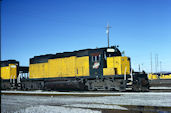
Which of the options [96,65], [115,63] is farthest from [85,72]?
[115,63]

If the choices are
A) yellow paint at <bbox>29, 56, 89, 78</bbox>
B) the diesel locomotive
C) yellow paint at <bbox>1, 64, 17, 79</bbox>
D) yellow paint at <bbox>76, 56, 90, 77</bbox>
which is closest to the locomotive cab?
the diesel locomotive

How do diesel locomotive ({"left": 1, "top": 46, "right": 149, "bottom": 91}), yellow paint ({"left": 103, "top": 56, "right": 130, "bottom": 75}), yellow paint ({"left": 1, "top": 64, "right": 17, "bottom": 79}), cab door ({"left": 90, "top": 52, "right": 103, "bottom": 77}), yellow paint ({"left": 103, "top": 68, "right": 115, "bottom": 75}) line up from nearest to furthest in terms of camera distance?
diesel locomotive ({"left": 1, "top": 46, "right": 149, "bottom": 91})
yellow paint ({"left": 103, "top": 56, "right": 130, "bottom": 75})
yellow paint ({"left": 103, "top": 68, "right": 115, "bottom": 75})
cab door ({"left": 90, "top": 52, "right": 103, "bottom": 77})
yellow paint ({"left": 1, "top": 64, "right": 17, "bottom": 79})

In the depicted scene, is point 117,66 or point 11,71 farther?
point 11,71

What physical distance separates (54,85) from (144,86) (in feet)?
28.6

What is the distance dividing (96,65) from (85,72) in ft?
4.36

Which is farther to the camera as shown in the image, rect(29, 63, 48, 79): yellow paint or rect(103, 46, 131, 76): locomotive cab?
rect(29, 63, 48, 79): yellow paint

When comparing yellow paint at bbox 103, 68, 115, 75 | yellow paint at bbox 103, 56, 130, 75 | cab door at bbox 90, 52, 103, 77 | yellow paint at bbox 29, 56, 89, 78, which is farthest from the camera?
yellow paint at bbox 29, 56, 89, 78

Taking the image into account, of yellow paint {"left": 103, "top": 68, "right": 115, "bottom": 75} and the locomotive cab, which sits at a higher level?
the locomotive cab

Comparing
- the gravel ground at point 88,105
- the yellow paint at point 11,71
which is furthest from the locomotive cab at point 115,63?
the yellow paint at point 11,71

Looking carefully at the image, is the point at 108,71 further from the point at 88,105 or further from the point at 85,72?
the point at 88,105

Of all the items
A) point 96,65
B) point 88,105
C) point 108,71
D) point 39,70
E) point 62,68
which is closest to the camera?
point 88,105

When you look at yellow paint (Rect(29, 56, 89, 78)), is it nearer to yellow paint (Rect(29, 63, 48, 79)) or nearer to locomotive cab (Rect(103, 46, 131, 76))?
yellow paint (Rect(29, 63, 48, 79))

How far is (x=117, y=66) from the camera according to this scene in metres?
15.8

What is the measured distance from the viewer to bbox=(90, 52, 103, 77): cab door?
16391 millimetres
